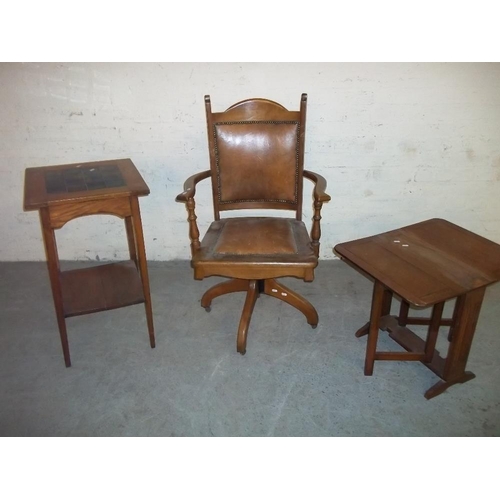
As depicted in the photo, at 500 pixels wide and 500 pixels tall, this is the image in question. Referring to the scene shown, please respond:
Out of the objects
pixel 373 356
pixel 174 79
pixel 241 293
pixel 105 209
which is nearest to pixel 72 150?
pixel 174 79

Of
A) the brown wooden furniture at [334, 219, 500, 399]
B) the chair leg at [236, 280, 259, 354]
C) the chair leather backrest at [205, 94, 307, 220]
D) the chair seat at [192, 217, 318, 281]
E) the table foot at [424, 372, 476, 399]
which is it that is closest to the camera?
the brown wooden furniture at [334, 219, 500, 399]

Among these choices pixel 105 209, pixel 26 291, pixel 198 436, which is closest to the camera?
pixel 198 436

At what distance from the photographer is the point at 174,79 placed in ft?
8.57

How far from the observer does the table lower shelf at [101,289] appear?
2.17 m

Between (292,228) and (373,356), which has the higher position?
(292,228)

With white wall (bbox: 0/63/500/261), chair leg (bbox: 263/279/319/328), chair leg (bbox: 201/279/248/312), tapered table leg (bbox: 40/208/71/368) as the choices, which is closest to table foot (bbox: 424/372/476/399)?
chair leg (bbox: 263/279/319/328)

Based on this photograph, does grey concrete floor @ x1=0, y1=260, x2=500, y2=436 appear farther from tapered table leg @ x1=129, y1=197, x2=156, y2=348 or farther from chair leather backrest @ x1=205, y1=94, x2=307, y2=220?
chair leather backrest @ x1=205, y1=94, x2=307, y2=220

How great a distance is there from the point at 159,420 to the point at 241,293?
3.34 ft

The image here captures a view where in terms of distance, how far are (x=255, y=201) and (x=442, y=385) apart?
1263 mm

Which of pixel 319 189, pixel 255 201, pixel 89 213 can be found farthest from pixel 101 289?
pixel 319 189

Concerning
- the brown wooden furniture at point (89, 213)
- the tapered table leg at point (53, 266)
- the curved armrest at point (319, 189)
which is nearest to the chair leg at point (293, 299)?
the curved armrest at point (319, 189)

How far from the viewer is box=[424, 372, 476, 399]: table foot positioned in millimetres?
2002

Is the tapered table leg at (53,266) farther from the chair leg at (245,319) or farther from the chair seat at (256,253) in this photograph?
the chair leg at (245,319)

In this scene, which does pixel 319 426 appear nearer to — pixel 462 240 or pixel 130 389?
pixel 130 389
